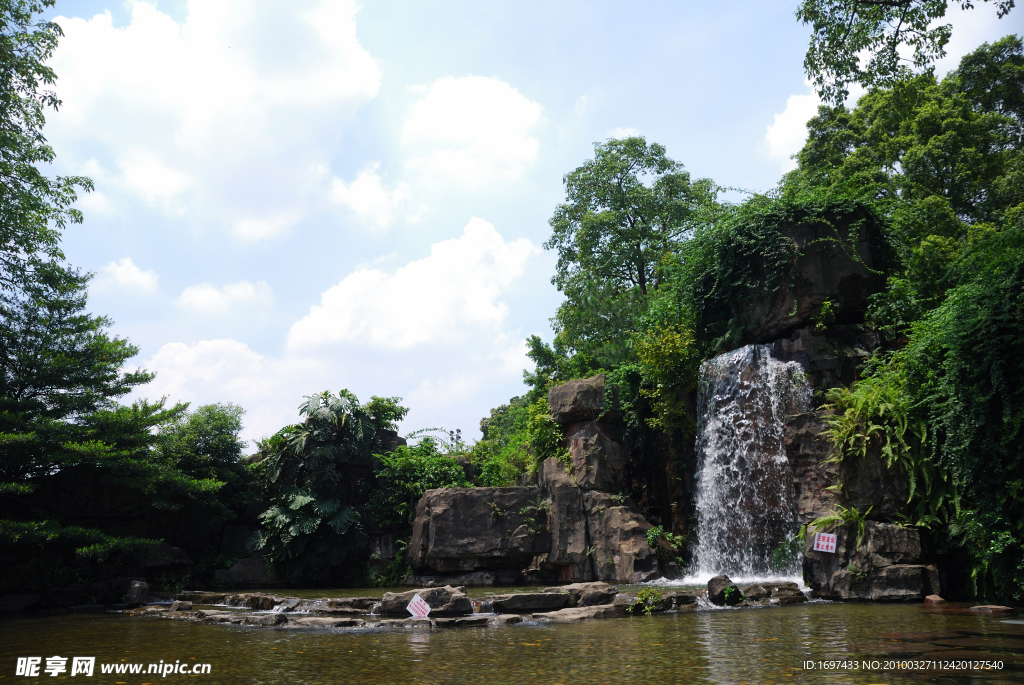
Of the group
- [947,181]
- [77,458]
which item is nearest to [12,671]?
[77,458]

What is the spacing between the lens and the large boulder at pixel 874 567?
9.28 meters

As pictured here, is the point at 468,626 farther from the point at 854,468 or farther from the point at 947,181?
the point at 947,181

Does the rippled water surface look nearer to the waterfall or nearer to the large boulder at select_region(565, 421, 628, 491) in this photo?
the waterfall

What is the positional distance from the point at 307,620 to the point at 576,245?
2067cm

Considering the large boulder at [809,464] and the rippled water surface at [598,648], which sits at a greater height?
the large boulder at [809,464]

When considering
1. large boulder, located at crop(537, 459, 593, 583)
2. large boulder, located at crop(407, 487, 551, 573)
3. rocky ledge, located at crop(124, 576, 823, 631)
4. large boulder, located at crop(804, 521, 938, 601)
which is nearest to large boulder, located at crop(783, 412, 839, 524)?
large boulder, located at crop(804, 521, 938, 601)

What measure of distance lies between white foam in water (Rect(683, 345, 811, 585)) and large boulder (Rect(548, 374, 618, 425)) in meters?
2.34

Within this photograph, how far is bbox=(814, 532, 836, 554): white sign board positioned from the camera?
391 inches

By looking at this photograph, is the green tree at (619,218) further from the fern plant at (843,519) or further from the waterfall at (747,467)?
the fern plant at (843,519)

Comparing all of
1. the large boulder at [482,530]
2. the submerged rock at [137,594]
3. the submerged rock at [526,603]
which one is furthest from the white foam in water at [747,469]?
the submerged rock at [137,594]

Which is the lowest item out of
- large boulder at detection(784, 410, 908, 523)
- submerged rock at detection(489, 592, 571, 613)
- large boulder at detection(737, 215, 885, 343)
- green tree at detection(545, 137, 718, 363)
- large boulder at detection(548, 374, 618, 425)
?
submerged rock at detection(489, 592, 571, 613)

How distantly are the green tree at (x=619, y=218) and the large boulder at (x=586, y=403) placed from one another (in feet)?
21.2

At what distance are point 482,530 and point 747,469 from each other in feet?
21.6

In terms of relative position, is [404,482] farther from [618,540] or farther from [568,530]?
[618,540]
